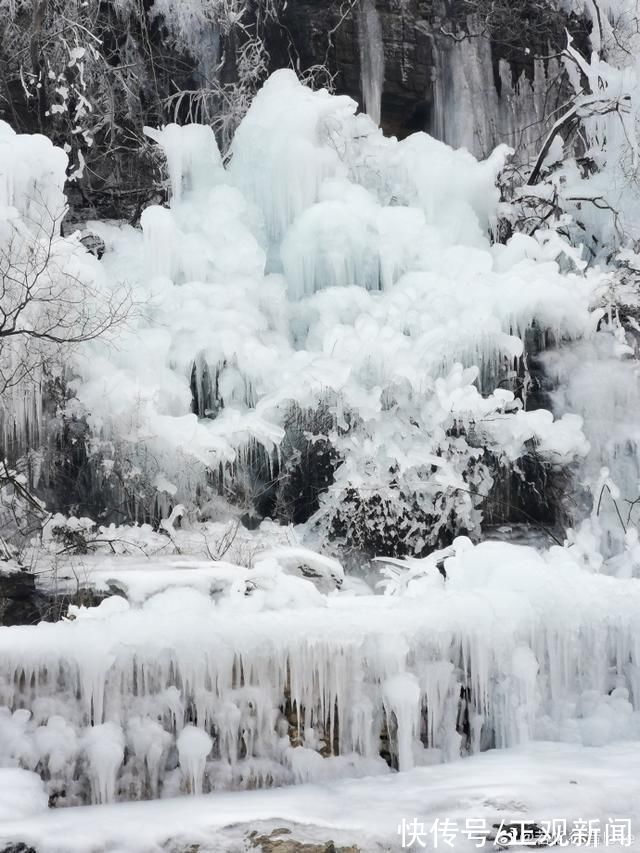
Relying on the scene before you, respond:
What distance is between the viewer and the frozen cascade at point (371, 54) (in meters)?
10.1

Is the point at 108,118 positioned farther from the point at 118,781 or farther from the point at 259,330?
the point at 118,781

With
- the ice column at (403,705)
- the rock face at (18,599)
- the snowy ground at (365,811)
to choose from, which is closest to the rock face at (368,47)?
the rock face at (18,599)

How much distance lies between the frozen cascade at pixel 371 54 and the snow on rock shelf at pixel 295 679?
5785 mm

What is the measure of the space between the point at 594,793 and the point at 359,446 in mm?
3685

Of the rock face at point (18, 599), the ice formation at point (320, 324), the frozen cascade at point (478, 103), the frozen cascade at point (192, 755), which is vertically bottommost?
the frozen cascade at point (192, 755)

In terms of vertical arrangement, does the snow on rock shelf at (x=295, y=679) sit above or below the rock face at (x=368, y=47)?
below

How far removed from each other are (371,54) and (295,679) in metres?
7.16

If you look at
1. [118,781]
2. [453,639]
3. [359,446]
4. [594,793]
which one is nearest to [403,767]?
[453,639]

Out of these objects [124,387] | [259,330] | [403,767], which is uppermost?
[259,330]

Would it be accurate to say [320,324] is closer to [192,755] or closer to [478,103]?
[478,103]

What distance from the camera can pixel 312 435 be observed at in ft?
25.0

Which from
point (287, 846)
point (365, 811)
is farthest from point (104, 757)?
point (365, 811)

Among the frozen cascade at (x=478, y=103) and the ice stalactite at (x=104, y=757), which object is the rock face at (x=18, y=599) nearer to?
the ice stalactite at (x=104, y=757)

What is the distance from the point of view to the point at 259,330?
789 centimetres
